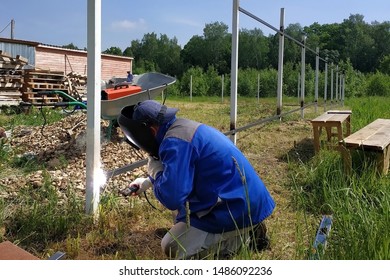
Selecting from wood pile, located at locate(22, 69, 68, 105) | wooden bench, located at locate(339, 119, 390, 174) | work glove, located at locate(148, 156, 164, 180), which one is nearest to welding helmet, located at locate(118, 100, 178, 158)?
work glove, located at locate(148, 156, 164, 180)

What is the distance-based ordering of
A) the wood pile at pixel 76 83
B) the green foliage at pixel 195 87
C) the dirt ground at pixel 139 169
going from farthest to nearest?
the green foliage at pixel 195 87
the wood pile at pixel 76 83
the dirt ground at pixel 139 169

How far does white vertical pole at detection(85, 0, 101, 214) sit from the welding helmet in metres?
0.67

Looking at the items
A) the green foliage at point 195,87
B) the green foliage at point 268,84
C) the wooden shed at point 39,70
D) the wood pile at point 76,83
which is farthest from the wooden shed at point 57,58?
the green foliage at point 268,84

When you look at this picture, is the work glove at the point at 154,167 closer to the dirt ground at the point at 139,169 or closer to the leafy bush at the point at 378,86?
the dirt ground at the point at 139,169

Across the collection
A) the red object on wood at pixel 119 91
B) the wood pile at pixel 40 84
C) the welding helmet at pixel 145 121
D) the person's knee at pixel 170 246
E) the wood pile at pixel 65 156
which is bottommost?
the person's knee at pixel 170 246

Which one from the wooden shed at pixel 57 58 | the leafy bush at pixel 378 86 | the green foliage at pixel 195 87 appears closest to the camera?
the green foliage at pixel 195 87

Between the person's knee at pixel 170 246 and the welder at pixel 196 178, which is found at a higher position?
the welder at pixel 196 178

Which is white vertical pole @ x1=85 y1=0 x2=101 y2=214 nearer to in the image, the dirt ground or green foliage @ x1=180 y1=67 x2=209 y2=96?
the dirt ground

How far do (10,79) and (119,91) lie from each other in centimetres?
914

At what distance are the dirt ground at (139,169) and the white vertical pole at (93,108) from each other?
0.38 metres

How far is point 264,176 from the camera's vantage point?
15.0ft

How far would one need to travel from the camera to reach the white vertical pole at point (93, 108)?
2.91 m

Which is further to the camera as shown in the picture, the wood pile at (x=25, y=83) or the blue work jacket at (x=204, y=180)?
the wood pile at (x=25, y=83)

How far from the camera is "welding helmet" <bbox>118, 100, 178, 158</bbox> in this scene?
2.26 m
